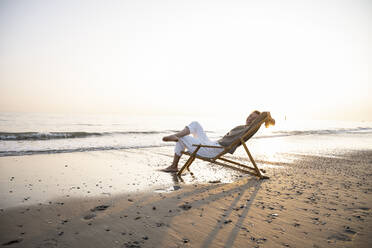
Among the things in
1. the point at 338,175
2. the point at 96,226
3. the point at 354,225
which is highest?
the point at 96,226

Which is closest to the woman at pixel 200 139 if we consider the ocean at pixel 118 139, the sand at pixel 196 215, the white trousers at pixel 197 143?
the white trousers at pixel 197 143

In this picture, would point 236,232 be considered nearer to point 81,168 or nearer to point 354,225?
point 354,225

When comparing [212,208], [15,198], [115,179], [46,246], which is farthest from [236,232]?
[15,198]

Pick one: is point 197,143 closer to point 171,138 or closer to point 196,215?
point 171,138

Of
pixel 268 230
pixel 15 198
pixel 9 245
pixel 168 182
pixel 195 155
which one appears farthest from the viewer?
pixel 195 155

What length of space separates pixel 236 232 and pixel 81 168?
5465 millimetres

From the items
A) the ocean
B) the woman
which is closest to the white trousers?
the woman

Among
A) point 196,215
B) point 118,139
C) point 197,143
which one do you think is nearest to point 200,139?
point 197,143

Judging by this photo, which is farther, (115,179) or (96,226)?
(115,179)

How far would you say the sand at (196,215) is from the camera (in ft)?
8.43

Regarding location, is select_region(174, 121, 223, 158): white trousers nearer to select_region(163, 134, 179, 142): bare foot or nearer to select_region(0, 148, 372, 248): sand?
select_region(163, 134, 179, 142): bare foot

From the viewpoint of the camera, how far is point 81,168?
665cm

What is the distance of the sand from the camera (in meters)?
2.57

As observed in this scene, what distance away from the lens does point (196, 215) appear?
330cm
